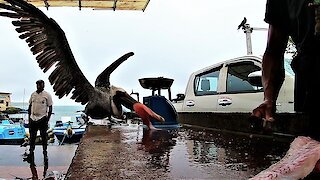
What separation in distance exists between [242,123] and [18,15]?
4472 mm

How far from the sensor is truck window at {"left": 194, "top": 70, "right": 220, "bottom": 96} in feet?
23.8

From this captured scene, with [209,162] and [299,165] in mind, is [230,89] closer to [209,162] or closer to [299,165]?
[209,162]

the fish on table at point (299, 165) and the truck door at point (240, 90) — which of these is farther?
the truck door at point (240, 90)

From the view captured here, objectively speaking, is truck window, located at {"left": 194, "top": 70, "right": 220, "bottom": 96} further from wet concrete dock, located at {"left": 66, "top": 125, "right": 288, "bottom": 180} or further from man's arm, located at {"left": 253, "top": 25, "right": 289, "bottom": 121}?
man's arm, located at {"left": 253, "top": 25, "right": 289, "bottom": 121}

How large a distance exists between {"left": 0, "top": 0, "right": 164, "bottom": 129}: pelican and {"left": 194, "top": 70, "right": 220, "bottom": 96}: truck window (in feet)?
5.34

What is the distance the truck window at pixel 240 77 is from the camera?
6.19 m

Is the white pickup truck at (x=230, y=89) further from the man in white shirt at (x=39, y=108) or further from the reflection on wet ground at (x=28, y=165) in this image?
the man in white shirt at (x=39, y=108)

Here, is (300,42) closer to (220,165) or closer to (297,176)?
(297,176)

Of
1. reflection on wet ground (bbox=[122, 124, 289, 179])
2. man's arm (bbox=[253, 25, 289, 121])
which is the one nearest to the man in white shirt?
reflection on wet ground (bbox=[122, 124, 289, 179])

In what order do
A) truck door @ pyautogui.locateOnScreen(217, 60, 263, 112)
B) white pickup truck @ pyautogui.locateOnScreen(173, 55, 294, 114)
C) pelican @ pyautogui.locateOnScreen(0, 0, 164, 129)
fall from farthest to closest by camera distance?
1. pelican @ pyautogui.locateOnScreen(0, 0, 164, 129)
2. truck door @ pyautogui.locateOnScreen(217, 60, 263, 112)
3. white pickup truck @ pyautogui.locateOnScreen(173, 55, 294, 114)

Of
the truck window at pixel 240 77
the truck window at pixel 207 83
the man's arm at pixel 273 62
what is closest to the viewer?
the man's arm at pixel 273 62

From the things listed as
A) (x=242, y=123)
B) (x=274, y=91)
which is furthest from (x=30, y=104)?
(x=274, y=91)

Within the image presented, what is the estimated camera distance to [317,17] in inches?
51.0

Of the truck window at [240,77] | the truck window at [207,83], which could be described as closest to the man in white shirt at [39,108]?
the truck window at [207,83]
